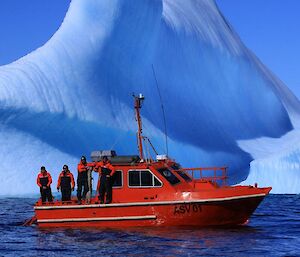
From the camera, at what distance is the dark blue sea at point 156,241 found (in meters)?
10.1

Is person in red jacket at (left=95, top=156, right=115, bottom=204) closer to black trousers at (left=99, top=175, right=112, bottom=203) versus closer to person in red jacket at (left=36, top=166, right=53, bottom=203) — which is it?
black trousers at (left=99, top=175, right=112, bottom=203)

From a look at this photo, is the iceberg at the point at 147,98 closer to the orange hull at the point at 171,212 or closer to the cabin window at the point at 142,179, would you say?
the orange hull at the point at 171,212

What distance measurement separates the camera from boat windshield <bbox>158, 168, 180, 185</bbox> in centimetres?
1277

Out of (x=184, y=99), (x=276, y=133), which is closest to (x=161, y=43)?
(x=184, y=99)

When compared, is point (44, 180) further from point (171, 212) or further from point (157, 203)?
point (171, 212)

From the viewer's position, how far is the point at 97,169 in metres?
13.1

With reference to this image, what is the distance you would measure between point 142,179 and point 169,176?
58cm

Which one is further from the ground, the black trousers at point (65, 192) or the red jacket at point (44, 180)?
the red jacket at point (44, 180)

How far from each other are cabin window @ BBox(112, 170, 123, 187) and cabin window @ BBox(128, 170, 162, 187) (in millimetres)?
197

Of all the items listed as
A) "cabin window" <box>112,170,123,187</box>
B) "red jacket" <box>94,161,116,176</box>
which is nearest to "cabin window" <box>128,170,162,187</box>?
"cabin window" <box>112,170,123,187</box>

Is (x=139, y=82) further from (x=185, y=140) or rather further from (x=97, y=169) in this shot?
(x=97, y=169)

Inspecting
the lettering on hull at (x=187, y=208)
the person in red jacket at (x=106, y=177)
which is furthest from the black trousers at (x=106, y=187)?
the lettering on hull at (x=187, y=208)

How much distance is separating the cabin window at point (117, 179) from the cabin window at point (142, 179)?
20cm

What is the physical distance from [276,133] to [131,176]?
77.2 ft
